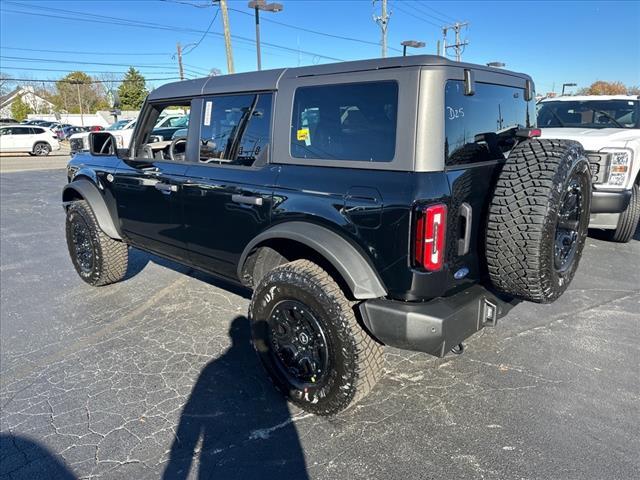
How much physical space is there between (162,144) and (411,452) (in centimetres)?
364

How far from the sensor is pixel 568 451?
2.36 meters

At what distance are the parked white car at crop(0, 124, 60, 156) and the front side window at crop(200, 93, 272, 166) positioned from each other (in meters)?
26.3

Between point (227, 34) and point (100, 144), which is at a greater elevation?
point (227, 34)

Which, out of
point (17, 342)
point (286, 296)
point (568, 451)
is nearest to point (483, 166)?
point (286, 296)

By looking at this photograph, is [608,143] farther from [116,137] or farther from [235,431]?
[116,137]

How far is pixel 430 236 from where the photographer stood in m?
2.20

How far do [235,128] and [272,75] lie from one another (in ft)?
1.54

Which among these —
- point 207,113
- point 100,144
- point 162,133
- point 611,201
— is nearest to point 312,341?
point 207,113

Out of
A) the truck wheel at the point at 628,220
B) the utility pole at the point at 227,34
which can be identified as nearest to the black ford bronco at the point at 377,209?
the truck wheel at the point at 628,220

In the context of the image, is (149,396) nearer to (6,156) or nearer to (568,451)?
(568,451)

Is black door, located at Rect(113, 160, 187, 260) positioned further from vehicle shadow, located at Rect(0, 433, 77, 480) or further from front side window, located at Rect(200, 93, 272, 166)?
vehicle shadow, located at Rect(0, 433, 77, 480)

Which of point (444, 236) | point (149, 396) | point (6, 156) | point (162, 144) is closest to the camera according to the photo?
point (444, 236)

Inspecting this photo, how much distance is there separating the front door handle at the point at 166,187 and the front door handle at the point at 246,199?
0.72 metres

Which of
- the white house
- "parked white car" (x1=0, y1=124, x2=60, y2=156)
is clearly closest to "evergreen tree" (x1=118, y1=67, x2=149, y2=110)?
the white house
